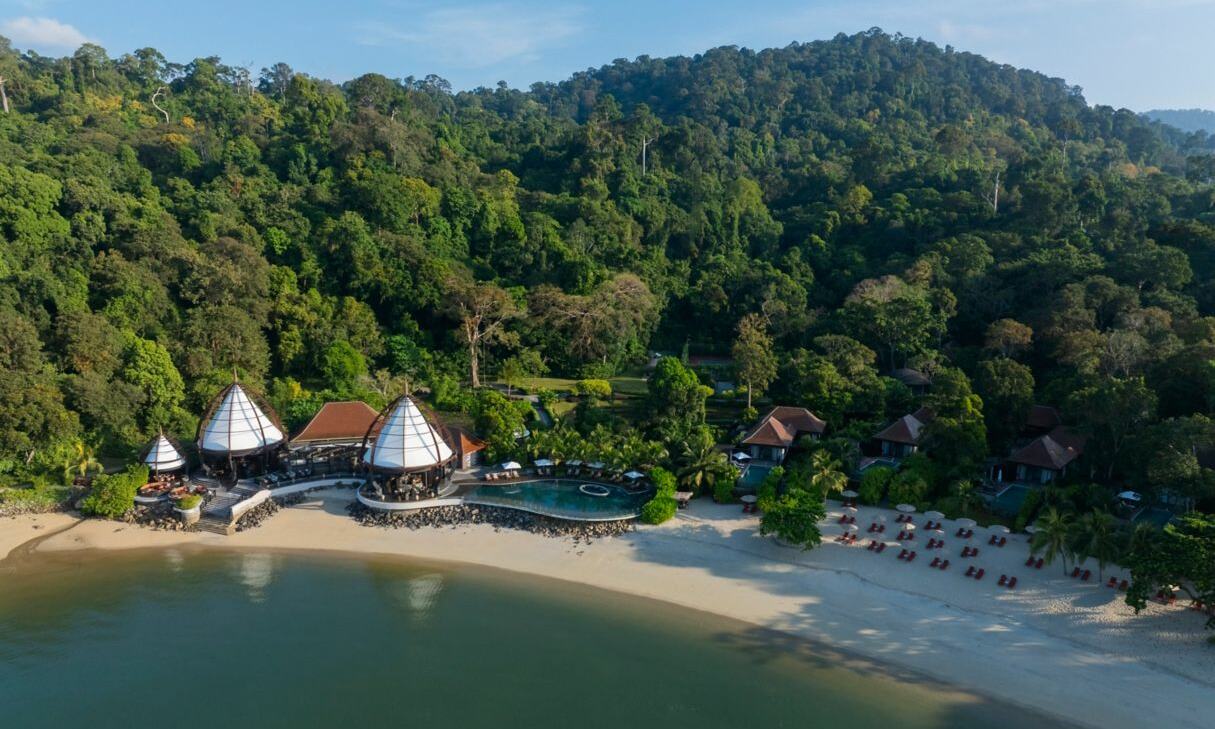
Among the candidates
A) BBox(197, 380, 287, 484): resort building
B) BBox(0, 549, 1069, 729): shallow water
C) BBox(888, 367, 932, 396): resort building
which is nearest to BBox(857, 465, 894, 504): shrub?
BBox(0, 549, 1069, 729): shallow water

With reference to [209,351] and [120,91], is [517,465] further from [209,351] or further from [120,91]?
[120,91]

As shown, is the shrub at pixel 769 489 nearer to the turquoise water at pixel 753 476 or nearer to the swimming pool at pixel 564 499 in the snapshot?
the turquoise water at pixel 753 476

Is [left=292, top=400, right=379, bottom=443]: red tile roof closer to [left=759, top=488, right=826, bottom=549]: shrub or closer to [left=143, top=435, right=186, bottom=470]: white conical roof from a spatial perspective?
[left=143, top=435, right=186, bottom=470]: white conical roof

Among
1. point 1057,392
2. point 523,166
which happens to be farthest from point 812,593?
point 523,166

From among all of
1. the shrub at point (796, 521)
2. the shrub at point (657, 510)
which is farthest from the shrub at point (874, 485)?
the shrub at point (657, 510)

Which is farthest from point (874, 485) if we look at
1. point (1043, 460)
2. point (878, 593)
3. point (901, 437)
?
point (1043, 460)
